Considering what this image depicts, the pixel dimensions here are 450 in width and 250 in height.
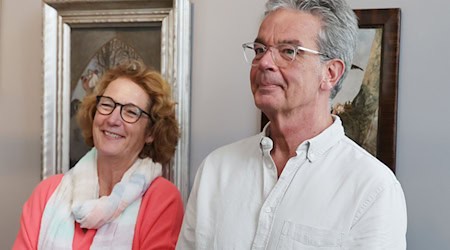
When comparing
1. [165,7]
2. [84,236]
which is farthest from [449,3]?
[84,236]

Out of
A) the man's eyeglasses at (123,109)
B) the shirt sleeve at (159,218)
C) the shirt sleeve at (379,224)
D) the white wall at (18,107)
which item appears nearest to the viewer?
the shirt sleeve at (379,224)

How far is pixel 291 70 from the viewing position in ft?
3.59

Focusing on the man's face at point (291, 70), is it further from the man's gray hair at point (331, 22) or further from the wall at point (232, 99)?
the wall at point (232, 99)

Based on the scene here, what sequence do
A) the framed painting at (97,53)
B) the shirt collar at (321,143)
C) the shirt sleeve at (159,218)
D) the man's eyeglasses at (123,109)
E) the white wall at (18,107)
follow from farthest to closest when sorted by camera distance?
the white wall at (18,107)
the framed painting at (97,53)
the man's eyeglasses at (123,109)
the shirt sleeve at (159,218)
the shirt collar at (321,143)

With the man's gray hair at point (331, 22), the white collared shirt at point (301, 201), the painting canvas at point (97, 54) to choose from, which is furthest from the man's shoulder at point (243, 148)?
the painting canvas at point (97, 54)

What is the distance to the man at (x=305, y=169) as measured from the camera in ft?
3.40

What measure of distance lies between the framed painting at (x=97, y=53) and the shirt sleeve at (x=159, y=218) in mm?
144

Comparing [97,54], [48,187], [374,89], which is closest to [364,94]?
[374,89]

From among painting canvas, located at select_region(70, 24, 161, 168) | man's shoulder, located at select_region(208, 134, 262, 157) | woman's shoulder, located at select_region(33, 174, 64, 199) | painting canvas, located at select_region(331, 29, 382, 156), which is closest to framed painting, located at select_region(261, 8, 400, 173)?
painting canvas, located at select_region(331, 29, 382, 156)

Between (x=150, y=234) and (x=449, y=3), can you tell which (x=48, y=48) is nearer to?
(x=150, y=234)

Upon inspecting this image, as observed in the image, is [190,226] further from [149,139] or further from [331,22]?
[331,22]

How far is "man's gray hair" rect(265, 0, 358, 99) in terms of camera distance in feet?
3.63

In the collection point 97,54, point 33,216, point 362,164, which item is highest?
point 97,54

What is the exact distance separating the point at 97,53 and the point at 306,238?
1.01 m
